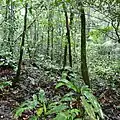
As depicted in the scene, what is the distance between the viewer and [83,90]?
12.6 feet

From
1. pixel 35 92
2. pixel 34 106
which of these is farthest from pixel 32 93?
pixel 34 106

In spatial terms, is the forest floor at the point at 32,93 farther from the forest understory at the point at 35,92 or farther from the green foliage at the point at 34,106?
the green foliage at the point at 34,106

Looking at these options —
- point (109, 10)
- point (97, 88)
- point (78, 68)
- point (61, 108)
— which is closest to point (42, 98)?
point (61, 108)

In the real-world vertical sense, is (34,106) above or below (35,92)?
above

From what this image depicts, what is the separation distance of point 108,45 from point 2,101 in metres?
5.95

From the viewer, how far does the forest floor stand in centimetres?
598

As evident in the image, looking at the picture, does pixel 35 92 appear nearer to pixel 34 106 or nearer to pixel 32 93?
pixel 32 93

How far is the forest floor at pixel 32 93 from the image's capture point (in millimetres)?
5983

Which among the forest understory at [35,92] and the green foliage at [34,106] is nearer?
the green foliage at [34,106]

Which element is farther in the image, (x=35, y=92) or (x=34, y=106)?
(x=35, y=92)

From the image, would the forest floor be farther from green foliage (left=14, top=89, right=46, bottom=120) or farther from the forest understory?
green foliage (left=14, top=89, right=46, bottom=120)

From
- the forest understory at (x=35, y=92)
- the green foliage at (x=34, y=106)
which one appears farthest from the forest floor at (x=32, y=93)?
the green foliage at (x=34, y=106)

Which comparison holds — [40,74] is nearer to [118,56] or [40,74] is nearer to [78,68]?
[78,68]

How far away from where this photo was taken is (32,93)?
7184 millimetres
